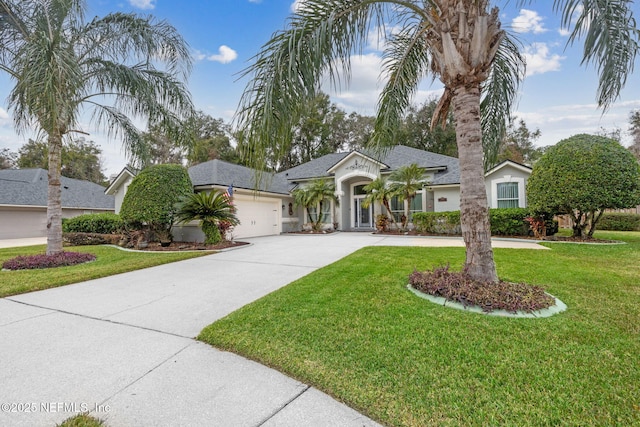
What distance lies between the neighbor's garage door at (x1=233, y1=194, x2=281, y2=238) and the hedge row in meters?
8.70

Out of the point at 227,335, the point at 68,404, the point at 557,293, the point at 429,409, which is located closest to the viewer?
the point at 429,409

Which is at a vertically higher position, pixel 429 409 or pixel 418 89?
pixel 418 89

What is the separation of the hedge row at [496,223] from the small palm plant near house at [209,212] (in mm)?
10023

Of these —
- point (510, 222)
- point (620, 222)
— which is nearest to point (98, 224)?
point (510, 222)

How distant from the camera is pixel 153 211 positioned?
453 inches

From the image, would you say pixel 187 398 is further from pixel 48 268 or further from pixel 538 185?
pixel 538 185

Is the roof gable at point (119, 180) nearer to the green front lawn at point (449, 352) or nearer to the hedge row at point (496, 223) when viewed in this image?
the green front lawn at point (449, 352)

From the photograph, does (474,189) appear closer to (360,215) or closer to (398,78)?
(398,78)

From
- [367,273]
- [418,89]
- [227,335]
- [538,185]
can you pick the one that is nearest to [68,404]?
[227,335]

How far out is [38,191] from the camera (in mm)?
21016

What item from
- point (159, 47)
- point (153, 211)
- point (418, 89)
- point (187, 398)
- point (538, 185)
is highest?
point (159, 47)

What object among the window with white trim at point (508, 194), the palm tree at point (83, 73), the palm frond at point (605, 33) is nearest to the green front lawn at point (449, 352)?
the palm frond at point (605, 33)

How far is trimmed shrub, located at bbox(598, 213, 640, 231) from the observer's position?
17.4 meters

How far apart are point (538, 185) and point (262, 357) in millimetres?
12693
